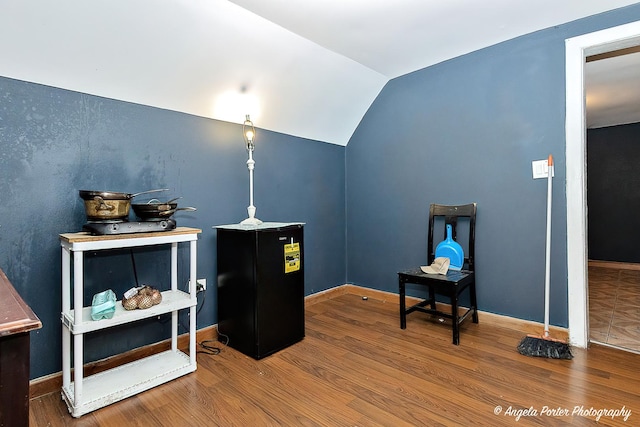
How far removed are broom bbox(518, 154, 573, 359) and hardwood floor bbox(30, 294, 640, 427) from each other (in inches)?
1.9

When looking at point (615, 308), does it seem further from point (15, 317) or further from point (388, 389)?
point (15, 317)

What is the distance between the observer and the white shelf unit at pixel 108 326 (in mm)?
1555

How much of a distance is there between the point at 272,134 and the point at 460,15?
64.2 inches

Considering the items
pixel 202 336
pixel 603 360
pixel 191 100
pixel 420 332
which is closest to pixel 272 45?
pixel 191 100

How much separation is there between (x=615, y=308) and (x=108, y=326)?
402 cm

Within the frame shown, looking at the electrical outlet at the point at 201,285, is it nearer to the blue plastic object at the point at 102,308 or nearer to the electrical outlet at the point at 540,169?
the blue plastic object at the point at 102,308

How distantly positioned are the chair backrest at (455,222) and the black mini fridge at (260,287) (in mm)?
1167

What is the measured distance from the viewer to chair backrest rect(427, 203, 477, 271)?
8.55 feet

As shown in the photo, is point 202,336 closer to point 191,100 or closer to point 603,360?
point 191,100

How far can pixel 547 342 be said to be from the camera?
2115 mm

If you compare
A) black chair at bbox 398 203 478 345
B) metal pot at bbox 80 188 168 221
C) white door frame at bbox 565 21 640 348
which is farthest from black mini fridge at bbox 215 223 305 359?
white door frame at bbox 565 21 640 348

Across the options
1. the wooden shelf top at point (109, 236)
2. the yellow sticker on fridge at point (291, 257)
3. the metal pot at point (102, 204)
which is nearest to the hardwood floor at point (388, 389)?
the yellow sticker on fridge at point (291, 257)

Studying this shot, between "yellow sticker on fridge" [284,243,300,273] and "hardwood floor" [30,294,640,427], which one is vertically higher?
"yellow sticker on fridge" [284,243,300,273]

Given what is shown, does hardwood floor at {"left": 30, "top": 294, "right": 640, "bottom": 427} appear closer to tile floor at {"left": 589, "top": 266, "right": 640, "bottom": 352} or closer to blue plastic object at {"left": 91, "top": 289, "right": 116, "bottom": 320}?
tile floor at {"left": 589, "top": 266, "right": 640, "bottom": 352}
